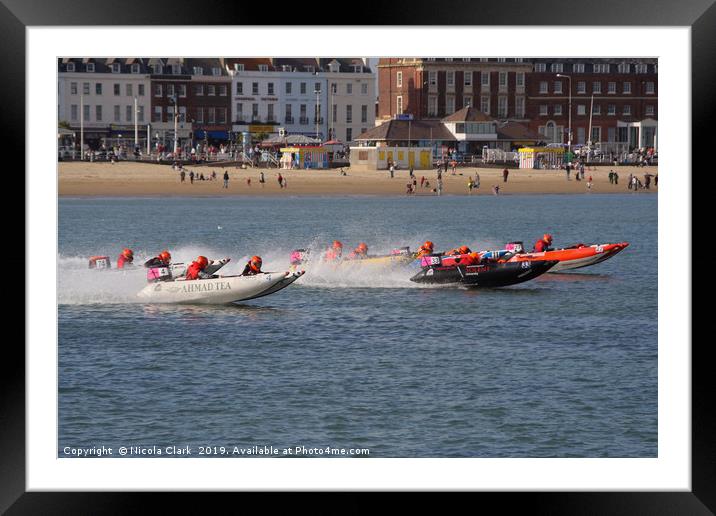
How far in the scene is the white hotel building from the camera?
127125 mm

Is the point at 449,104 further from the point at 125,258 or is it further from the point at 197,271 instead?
the point at 197,271

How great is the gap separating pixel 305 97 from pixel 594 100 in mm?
31678

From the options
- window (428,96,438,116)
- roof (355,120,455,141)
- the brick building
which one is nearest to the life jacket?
roof (355,120,455,141)

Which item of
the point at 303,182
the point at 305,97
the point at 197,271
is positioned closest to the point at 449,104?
the point at 305,97

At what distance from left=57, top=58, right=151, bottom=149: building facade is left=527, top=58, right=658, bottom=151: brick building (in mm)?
41540

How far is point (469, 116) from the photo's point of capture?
11938 centimetres

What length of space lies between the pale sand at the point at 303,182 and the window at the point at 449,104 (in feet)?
58.9

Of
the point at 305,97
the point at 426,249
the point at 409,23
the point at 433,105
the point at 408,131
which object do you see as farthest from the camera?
the point at 305,97

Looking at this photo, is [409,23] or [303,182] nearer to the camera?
[409,23]

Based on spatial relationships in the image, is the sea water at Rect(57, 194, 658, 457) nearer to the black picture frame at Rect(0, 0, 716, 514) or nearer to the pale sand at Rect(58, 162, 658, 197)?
the black picture frame at Rect(0, 0, 716, 514)

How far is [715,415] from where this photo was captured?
11.0 m

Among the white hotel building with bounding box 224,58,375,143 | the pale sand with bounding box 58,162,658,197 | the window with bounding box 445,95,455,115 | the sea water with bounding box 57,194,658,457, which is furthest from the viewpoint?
the window with bounding box 445,95,455,115

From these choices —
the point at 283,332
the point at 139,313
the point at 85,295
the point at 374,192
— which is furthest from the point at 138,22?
the point at 374,192

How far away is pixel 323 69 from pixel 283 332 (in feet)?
316
